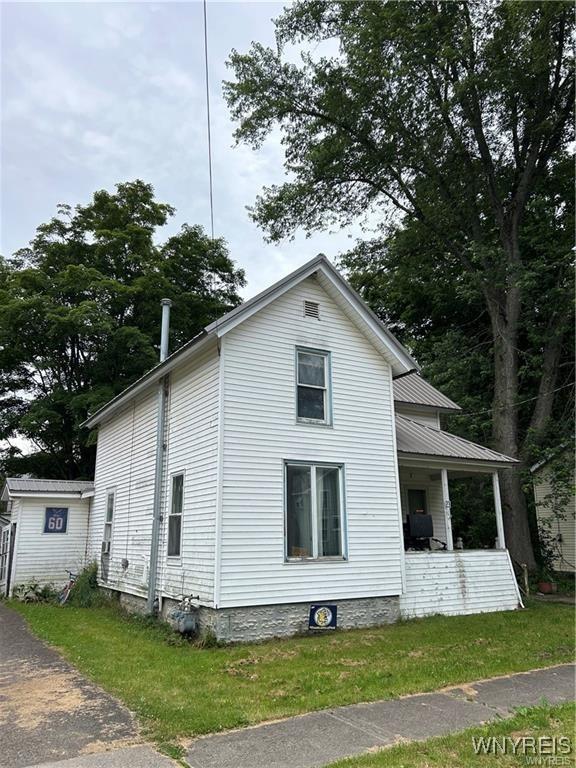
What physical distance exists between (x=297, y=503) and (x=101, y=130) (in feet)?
28.8

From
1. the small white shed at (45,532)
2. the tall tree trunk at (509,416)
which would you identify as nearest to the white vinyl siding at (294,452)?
the tall tree trunk at (509,416)

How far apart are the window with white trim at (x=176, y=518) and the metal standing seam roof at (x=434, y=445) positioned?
480 centimetres

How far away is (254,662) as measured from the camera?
25.1 feet

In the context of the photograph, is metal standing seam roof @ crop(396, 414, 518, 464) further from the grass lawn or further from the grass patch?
the grass lawn

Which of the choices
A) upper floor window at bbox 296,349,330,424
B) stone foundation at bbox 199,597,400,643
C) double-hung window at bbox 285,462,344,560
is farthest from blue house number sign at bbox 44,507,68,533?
upper floor window at bbox 296,349,330,424

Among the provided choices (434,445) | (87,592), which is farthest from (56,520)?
(434,445)

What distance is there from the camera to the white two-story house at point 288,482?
9375 mm

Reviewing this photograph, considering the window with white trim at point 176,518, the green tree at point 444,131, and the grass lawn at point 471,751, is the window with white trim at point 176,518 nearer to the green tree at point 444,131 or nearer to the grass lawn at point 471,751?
the grass lawn at point 471,751

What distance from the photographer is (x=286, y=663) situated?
7.58 meters

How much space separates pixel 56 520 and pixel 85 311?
30.4ft

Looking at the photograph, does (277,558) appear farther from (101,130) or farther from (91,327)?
(91,327)

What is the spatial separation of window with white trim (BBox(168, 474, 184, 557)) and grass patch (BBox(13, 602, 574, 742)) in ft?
4.78

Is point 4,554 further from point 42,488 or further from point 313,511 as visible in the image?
point 313,511

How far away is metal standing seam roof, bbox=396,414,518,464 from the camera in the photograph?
41.5ft
